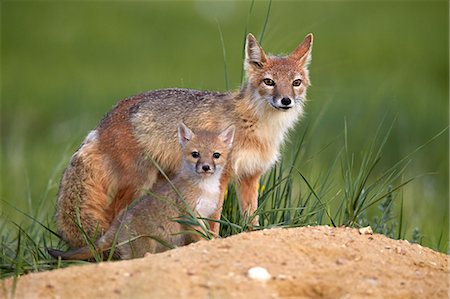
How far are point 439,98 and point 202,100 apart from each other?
1183cm

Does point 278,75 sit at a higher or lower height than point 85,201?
higher

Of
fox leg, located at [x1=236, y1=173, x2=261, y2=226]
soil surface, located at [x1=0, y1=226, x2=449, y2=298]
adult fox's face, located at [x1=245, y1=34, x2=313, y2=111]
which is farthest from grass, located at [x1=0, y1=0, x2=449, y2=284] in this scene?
soil surface, located at [x1=0, y1=226, x2=449, y2=298]

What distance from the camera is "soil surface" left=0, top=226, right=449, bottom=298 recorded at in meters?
5.89

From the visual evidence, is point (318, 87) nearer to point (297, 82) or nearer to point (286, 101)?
point (297, 82)

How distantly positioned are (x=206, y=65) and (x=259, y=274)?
15556 millimetres

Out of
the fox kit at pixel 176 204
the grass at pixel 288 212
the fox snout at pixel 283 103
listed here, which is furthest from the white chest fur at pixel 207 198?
the fox snout at pixel 283 103

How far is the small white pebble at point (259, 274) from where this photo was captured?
604 cm

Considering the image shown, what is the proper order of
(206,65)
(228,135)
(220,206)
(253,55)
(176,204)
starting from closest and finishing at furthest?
(176,204), (220,206), (228,135), (253,55), (206,65)

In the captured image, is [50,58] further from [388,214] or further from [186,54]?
[388,214]

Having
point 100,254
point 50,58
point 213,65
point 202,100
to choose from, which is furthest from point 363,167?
point 50,58

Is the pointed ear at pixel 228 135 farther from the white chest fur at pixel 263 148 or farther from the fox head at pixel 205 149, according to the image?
the white chest fur at pixel 263 148

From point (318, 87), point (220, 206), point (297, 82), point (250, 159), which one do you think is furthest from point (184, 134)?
point (318, 87)

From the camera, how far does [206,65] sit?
2139 cm

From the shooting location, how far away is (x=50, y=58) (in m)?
23.2
